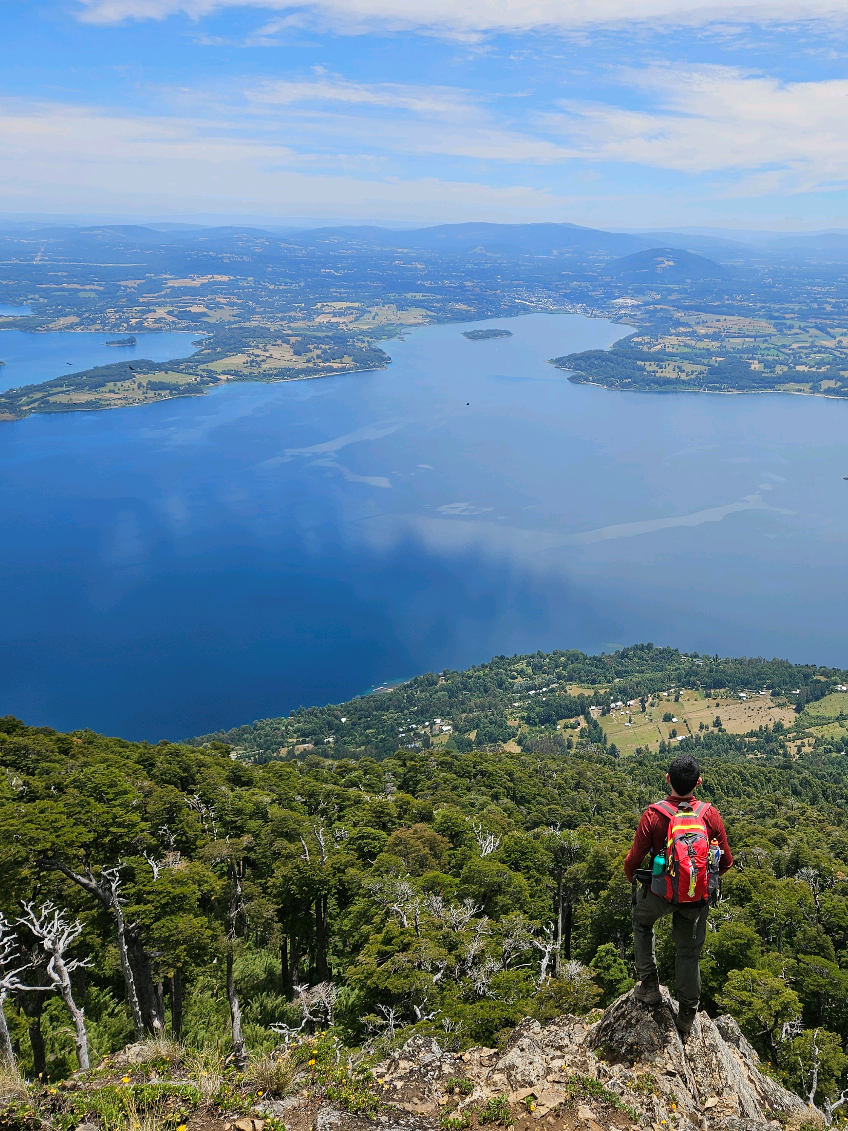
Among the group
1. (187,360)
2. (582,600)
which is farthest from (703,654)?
(187,360)

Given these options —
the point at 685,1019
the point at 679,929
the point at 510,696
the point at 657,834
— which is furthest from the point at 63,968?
the point at 510,696

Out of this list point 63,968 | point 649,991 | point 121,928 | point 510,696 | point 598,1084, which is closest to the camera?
point 598,1084

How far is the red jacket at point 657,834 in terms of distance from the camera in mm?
3686

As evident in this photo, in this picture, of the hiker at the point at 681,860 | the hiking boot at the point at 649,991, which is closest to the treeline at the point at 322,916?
the hiking boot at the point at 649,991

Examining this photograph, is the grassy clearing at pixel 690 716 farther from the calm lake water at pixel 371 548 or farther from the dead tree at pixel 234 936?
the dead tree at pixel 234 936

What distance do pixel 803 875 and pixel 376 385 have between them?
134 m

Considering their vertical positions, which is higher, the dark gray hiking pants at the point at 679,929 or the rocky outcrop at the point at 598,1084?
the dark gray hiking pants at the point at 679,929

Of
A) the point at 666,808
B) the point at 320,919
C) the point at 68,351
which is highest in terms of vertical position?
the point at 68,351

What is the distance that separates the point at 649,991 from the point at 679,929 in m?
1.21

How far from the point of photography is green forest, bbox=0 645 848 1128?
333 inches

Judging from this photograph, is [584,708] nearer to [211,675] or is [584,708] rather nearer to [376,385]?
[211,675]

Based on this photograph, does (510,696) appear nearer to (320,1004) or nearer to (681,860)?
(320,1004)

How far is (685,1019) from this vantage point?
460 centimetres

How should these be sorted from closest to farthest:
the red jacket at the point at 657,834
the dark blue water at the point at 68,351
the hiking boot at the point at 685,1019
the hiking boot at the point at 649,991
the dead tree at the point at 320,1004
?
the red jacket at the point at 657,834, the hiking boot at the point at 685,1019, the hiking boot at the point at 649,991, the dead tree at the point at 320,1004, the dark blue water at the point at 68,351
